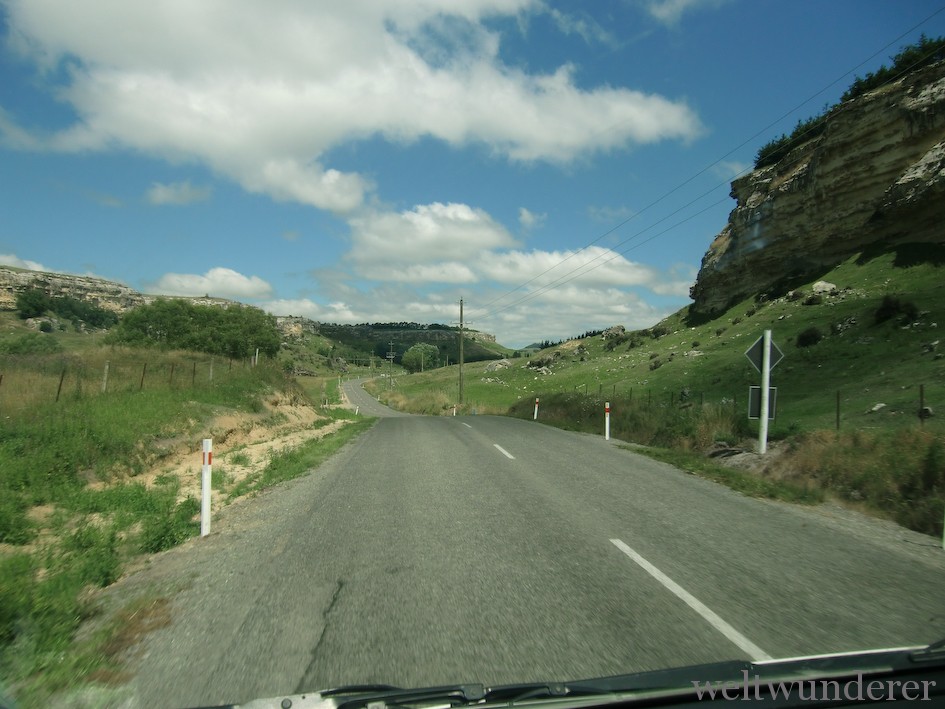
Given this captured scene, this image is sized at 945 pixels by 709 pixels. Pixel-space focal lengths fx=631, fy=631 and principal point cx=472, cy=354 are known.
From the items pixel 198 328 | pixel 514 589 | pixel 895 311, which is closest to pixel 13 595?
pixel 514 589

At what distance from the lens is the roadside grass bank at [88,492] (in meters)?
4.36

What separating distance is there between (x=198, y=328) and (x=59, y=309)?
36.5 ft

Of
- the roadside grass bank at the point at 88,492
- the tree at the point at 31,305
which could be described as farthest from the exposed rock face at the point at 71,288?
the roadside grass bank at the point at 88,492

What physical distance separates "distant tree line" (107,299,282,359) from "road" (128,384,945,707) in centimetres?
4427

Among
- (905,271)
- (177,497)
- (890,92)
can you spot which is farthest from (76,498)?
(890,92)

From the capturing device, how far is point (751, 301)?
6269 centimetres

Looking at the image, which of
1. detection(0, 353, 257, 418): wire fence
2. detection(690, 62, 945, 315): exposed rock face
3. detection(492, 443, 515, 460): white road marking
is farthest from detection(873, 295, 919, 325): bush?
detection(0, 353, 257, 418): wire fence

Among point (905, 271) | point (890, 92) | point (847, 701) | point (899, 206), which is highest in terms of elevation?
point (890, 92)

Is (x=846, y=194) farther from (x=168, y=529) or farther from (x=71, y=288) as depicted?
(x=71, y=288)

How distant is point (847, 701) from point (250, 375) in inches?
1247

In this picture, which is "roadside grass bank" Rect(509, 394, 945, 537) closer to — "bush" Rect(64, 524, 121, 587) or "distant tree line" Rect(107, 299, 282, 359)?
"bush" Rect(64, 524, 121, 587)

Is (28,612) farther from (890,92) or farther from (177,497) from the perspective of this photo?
(890,92)

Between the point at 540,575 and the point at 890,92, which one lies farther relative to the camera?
the point at 890,92

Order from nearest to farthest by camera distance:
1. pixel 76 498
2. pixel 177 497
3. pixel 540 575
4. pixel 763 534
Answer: pixel 540 575, pixel 763 534, pixel 76 498, pixel 177 497
